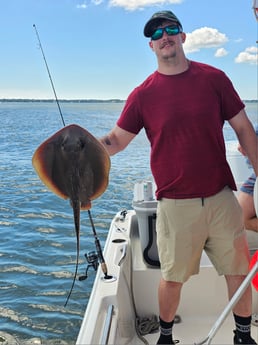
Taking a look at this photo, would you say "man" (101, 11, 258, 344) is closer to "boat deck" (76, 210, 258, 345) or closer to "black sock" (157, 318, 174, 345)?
"black sock" (157, 318, 174, 345)

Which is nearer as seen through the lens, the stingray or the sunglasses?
the stingray

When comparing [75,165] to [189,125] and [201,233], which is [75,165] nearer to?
[189,125]

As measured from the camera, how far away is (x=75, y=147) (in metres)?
1.77

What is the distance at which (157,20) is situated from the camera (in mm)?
2191

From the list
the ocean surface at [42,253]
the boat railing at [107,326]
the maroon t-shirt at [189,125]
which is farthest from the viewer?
the ocean surface at [42,253]

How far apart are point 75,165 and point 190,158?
667mm

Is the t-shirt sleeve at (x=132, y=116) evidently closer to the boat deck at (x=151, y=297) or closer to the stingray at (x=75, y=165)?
the stingray at (x=75, y=165)

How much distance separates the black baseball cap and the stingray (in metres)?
0.85

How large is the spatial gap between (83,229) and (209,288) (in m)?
4.31

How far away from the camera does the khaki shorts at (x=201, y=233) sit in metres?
2.19

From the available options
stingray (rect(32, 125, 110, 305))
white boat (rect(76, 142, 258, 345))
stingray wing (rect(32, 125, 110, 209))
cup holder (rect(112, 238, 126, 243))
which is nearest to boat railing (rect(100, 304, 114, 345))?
white boat (rect(76, 142, 258, 345))

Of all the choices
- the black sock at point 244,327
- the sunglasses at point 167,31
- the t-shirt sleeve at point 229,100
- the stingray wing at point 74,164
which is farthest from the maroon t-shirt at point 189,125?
the black sock at point 244,327

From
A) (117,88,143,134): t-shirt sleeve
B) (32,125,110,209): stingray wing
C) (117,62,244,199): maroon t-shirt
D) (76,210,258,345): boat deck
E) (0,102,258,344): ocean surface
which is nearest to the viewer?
(32,125,110,209): stingray wing

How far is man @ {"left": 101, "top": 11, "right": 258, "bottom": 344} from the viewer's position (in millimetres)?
2127
